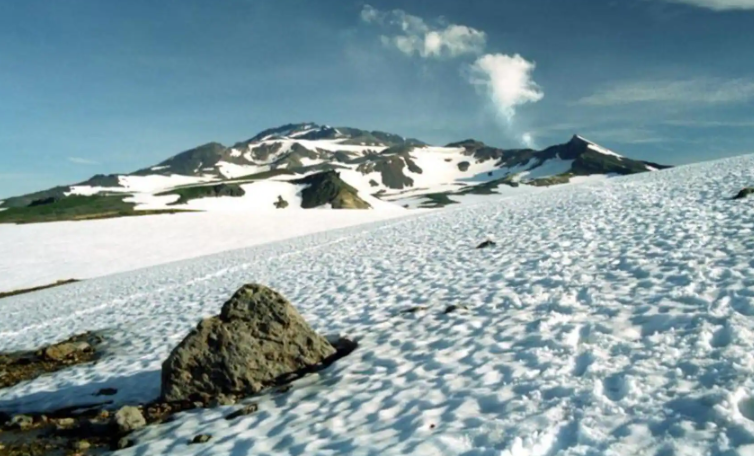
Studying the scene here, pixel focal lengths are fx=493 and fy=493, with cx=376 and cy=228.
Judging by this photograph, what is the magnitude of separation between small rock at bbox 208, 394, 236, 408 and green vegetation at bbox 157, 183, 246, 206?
4970 inches

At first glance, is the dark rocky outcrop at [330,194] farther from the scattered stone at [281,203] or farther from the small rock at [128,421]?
the small rock at [128,421]

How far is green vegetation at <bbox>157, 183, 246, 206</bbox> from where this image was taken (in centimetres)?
13188

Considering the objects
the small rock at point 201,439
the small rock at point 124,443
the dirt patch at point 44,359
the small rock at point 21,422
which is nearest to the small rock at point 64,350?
the dirt patch at point 44,359

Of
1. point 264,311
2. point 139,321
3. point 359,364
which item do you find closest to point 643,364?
point 359,364

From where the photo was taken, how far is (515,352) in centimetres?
873

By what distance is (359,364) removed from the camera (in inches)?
387

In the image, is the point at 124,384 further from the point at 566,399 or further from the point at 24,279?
the point at 24,279

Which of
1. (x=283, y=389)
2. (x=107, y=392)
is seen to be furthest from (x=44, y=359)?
(x=283, y=389)

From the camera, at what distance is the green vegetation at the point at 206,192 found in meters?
132

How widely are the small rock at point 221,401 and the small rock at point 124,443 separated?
4.65 ft

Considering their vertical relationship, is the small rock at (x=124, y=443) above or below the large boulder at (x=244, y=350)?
below

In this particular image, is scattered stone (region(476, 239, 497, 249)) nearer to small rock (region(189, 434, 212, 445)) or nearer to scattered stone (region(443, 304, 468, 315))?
scattered stone (region(443, 304, 468, 315))

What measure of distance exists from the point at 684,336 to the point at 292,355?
7.18 m

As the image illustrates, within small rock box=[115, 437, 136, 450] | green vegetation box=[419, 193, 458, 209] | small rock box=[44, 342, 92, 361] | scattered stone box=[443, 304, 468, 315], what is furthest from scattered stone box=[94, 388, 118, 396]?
green vegetation box=[419, 193, 458, 209]
